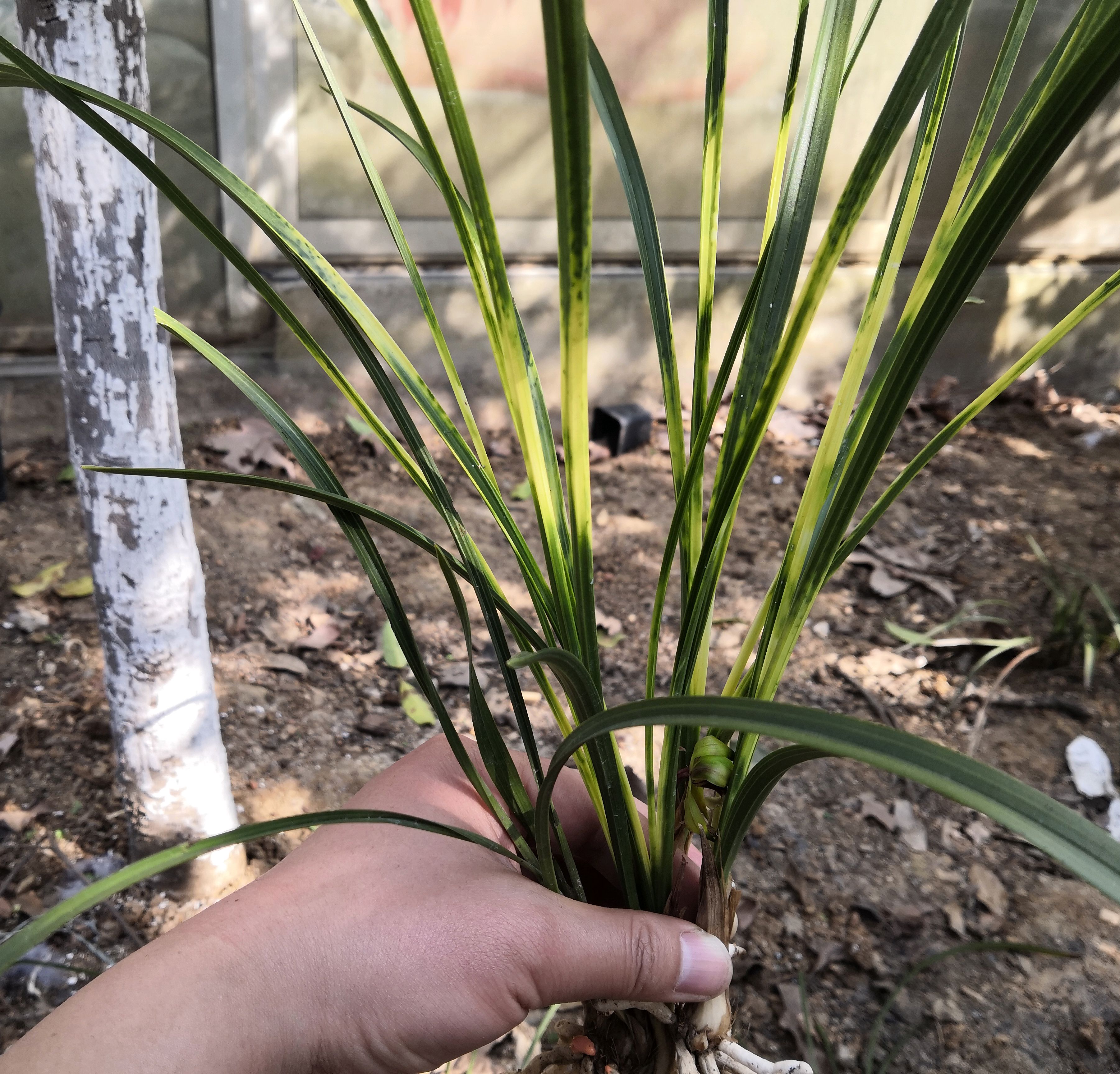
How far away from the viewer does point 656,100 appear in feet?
8.54

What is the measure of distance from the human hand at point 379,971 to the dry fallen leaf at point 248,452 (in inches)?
67.3

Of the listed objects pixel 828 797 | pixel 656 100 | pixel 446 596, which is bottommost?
pixel 828 797

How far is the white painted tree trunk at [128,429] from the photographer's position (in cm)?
91

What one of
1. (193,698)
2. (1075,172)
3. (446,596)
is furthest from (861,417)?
(1075,172)

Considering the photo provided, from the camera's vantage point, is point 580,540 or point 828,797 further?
point 828,797

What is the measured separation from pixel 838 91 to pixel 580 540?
1.10 feet

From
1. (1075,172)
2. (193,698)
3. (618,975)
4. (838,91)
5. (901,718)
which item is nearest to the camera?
(838,91)

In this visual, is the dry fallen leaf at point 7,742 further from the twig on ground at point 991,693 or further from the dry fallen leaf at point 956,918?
the twig on ground at point 991,693

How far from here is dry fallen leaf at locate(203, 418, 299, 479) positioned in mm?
2322

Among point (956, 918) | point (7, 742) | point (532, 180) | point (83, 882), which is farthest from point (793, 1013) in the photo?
point (532, 180)

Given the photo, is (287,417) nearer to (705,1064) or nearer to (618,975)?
(618,975)

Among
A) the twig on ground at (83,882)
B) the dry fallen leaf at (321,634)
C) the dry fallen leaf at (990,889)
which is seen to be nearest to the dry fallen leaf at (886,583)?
the dry fallen leaf at (990,889)

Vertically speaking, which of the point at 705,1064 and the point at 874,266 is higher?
the point at 874,266

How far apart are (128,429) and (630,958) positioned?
811 mm
